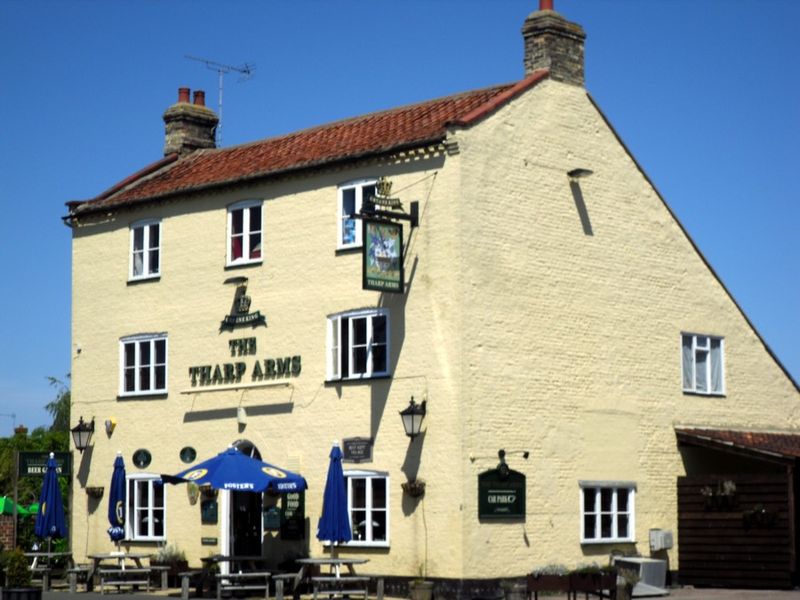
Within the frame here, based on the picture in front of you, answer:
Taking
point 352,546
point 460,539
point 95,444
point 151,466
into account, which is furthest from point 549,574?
point 95,444

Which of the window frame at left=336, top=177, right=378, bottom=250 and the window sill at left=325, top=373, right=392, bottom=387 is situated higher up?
the window frame at left=336, top=177, right=378, bottom=250

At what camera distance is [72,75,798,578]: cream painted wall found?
26.6m

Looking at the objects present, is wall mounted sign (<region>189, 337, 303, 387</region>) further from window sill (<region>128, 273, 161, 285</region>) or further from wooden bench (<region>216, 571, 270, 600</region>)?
wooden bench (<region>216, 571, 270, 600</region>)

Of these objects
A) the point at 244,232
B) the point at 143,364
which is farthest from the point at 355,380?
the point at 143,364

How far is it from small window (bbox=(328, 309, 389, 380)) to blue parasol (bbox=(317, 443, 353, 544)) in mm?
1863

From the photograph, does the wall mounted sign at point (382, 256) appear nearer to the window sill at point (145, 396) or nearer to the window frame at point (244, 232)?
the window frame at point (244, 232)

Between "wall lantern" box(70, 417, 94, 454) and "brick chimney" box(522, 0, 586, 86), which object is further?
"wall lantern" box(70, 417, 94, 454)

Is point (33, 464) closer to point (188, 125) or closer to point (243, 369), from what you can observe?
point (243, 369)

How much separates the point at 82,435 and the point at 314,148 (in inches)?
341

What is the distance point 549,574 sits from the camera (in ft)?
78.8

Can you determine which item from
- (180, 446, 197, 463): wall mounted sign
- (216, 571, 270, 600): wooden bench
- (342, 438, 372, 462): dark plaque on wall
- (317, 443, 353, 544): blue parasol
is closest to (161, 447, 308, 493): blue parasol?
(342, 438, 372, 462): dark plaque on wall

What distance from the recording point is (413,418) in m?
26.4

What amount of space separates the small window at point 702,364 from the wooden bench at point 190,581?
1074 centimetres

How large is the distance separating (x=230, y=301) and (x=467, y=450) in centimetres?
712
